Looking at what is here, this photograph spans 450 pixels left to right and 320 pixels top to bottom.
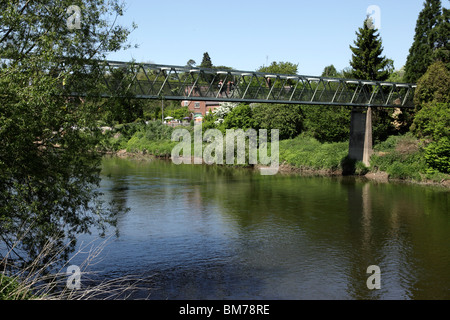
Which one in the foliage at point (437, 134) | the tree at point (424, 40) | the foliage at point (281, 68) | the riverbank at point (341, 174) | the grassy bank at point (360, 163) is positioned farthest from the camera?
the foliage at point (281, 68)

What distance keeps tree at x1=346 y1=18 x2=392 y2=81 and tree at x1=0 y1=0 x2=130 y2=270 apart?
45417mm

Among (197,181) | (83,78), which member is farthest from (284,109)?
(83,78)

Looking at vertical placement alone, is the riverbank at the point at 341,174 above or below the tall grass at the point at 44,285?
above

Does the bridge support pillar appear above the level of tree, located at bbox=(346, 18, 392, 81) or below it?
below

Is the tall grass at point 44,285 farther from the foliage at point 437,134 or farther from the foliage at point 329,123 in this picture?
the foliage at point 329,123

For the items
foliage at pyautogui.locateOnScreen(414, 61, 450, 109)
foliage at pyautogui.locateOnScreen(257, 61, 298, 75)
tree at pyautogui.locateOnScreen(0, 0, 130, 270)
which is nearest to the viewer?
tree at pyautogui.locateOnScreen(0, 0, 130, 270)

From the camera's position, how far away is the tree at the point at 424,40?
194 feet

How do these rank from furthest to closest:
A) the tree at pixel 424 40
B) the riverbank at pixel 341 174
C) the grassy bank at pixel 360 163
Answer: the tree at pixel 424 40 < the grassy bank at pixel 360 163 < the riverbank at pixel 341 174

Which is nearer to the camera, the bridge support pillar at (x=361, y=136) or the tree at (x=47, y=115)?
the tree at (x=47, y=115)

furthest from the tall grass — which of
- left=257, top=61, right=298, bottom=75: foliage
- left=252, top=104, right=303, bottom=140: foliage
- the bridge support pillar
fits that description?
left=257, top=61, right=298, bottom=75: foliage

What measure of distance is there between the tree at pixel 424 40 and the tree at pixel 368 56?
4.83 meters

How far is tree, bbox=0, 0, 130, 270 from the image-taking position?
48.7 ft

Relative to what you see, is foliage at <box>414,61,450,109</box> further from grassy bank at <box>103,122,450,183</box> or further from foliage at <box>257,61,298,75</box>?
foliage at <box>257,61,298,75</box>

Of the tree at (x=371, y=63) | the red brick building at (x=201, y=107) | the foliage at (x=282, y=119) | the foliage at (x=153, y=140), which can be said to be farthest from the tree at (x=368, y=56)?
the red brick building at (x=201, y=107)
